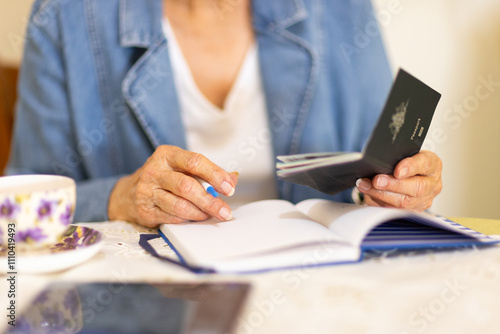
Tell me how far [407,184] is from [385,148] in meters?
0.11

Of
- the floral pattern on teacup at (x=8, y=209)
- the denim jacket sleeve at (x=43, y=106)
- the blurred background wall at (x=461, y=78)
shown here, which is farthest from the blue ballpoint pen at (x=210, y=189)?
the blurred background wall at (x=461, y=78)

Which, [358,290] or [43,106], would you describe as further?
[43,106]

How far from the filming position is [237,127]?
0.99 metres

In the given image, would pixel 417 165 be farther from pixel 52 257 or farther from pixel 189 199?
pixel 52 257

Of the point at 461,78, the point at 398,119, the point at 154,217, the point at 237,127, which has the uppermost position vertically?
the point at 461,78

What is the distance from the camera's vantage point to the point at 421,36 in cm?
138

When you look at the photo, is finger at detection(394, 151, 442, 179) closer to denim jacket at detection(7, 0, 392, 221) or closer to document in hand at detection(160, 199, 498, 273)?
document in hand at detection(160, 199, 498, 273)

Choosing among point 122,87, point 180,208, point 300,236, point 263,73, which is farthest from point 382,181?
point 122,87

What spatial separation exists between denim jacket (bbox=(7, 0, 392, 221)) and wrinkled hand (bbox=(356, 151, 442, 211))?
14.9 inches

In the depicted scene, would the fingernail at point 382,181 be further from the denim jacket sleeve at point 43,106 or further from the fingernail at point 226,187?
the denim jacket sleeve at point 43,106

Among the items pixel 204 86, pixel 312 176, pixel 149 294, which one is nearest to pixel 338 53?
pixel 204 86

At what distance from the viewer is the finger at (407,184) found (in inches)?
22.4

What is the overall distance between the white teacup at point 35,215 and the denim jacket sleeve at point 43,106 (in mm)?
509

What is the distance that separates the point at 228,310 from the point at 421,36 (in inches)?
49.6
